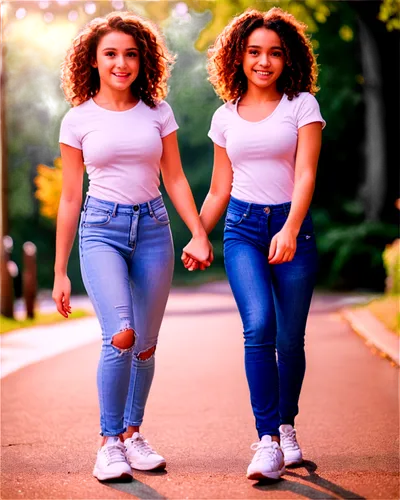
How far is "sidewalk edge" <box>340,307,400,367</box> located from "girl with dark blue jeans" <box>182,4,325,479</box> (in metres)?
4.52

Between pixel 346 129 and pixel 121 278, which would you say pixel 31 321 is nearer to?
pixel 121 278

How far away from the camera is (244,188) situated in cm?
484

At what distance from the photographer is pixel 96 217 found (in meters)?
4.80

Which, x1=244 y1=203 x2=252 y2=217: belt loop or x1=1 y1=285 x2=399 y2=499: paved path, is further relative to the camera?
x1=244 y1=203 x2=252 y2=217: belt loop

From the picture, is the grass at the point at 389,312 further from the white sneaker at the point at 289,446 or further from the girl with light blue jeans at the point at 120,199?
the girl with light blue jeans at the point at 120,199

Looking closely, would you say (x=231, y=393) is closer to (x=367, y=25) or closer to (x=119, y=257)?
(x=119, y=257)

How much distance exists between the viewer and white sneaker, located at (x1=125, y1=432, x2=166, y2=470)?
5.01 metres

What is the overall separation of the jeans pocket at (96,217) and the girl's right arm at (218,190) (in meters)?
0.49

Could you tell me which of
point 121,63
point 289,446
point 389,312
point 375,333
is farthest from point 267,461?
point 389,312

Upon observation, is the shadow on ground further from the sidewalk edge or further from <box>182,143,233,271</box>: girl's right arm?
the sidewalk edge

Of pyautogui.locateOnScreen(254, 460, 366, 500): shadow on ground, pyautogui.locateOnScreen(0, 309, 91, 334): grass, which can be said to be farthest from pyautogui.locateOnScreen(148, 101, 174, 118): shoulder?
pyautogui.locateOnScreen(0, 309, 91, 334): grass

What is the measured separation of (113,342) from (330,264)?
25.6 m

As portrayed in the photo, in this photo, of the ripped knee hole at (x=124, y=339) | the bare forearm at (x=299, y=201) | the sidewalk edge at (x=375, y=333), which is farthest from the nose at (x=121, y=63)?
the sidewalk edge at (x=375, y=333)

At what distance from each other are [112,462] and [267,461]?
721 millimetres
